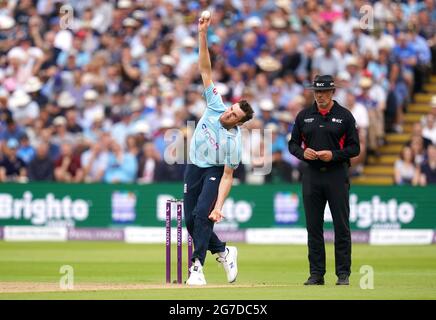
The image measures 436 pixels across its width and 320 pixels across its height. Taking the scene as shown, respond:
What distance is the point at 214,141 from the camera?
13.1 metres

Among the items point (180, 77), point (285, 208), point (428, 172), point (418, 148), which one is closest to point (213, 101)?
point (285, 208)

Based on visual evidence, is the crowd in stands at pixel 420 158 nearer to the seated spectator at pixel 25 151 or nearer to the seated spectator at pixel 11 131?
the seated spectator at pixel 25 151

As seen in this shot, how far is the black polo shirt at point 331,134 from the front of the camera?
1318cm

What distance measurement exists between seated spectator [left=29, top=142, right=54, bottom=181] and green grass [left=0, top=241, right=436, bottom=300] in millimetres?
2139


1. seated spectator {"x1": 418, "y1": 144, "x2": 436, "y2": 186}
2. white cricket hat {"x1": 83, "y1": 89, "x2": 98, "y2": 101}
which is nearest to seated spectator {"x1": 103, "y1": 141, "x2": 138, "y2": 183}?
white cricket hat {"x1": 83, "y1": 89, "x2": 98, "y2": 101}

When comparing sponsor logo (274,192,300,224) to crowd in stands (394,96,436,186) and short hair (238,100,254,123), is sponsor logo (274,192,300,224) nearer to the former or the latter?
crowd in stands (394,96,436,186)

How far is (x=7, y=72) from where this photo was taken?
27859 mm

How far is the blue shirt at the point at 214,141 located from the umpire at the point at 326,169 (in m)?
0.75

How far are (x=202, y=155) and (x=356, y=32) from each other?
13.6 m

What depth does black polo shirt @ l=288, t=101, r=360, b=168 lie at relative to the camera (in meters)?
13.2

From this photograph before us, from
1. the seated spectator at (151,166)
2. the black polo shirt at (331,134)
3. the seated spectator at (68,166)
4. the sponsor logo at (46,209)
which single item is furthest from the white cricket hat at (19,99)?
the black polo shirt at (331,134)

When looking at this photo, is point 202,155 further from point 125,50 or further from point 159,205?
point 125,50

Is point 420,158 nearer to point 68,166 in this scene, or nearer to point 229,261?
point 68,166
